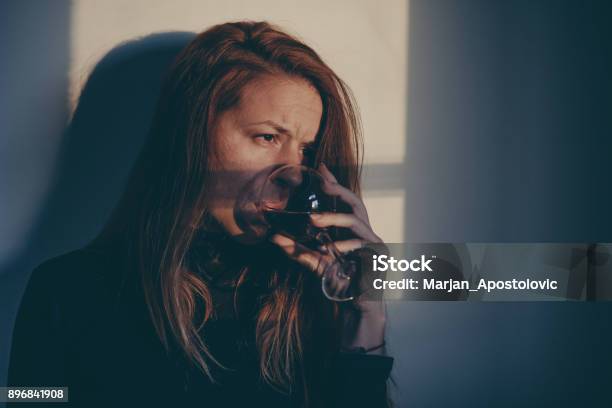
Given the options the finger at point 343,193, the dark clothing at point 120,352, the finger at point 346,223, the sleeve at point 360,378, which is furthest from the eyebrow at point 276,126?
the sleeve at point 360,378

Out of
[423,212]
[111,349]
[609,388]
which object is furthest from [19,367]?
[609,388]

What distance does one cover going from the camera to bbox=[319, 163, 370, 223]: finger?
1.60 m

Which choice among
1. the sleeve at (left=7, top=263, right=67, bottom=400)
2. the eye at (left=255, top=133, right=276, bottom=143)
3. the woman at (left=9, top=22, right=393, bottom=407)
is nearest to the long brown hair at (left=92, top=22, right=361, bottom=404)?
the woman at (left=9, top=22, right=393, bottom=407)

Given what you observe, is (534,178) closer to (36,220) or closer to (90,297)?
(90,297)

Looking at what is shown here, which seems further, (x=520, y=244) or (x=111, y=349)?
(x=520, y=244)

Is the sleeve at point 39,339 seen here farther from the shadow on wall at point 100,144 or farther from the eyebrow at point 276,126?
the eyebrow at point 276,126

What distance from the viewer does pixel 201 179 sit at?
5.16 feet

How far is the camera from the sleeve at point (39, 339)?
1.54 meters

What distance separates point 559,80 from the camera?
5.49 ft

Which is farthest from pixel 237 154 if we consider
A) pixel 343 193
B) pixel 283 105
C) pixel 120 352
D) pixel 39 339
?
pixel 39 339

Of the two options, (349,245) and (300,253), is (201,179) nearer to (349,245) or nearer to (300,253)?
(300,253)

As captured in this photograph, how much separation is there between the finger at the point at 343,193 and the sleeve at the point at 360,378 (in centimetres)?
40

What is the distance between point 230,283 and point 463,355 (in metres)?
0.72

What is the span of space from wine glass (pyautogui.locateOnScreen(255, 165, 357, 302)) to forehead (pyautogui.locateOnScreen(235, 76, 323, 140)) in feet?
0.40
